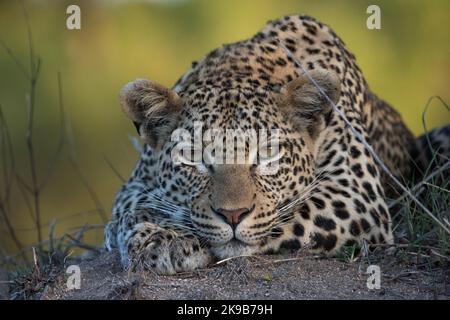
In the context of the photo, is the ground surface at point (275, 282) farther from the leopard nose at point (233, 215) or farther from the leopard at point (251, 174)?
the leopard nose at point (233, 215)

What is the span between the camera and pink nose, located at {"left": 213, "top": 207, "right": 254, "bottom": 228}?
25.9 feet

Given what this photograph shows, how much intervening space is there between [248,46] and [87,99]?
13530 millimetres

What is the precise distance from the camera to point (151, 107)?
8.95 metres

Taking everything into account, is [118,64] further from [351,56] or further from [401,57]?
[351,56]

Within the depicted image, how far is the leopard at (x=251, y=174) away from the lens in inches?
320

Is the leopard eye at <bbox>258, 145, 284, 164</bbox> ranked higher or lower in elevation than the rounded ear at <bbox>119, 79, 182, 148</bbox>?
lower

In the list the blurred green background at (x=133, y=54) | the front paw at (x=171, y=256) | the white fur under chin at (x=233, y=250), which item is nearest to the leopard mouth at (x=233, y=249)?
the white fur under chin at (x=233, y=250)

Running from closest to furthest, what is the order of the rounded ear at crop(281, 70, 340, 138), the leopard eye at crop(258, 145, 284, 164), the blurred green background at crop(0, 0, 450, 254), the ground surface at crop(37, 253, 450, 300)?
the ground surface at crop(37, 253, 450, 300) < the leopard eye at crop(258, 145, 284, 164) < the rounded ear at crop(281, 70, 340, 138) < the blurred green background at crop(0, 0, 450, 254)

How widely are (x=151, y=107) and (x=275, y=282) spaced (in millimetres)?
2015

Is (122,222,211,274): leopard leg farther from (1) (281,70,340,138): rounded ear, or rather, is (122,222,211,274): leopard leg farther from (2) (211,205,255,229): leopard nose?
(1) (281,70,340,138): rounded ear

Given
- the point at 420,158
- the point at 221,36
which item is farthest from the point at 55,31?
the point at 420,158

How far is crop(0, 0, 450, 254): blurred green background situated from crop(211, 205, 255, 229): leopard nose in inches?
449

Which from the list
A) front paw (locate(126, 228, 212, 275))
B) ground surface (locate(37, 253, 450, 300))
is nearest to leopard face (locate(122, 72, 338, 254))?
front paw (locate(126, 228, 212, 275))

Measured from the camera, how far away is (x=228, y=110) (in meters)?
8.58
